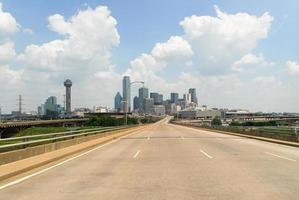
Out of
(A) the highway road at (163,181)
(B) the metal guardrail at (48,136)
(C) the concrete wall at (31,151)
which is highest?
(B) the metal guardrail at (48,136)

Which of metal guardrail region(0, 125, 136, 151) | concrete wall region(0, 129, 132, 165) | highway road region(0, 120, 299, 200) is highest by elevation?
metal guardrail region(0, 125, 136, 151)

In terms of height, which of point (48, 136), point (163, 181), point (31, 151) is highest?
point (48, 136)

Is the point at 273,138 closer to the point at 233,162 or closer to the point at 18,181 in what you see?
the point at 233,162

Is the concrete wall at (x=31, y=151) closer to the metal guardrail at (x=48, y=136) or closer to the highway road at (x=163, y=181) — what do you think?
the metal guardrail at (x=48, y=136)

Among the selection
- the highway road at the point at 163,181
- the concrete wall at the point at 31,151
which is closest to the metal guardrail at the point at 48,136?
the concrete wall at the point at 31,151

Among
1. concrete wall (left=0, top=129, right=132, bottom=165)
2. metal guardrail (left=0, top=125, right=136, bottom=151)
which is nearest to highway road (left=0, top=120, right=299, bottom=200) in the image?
concrete wall (left=0, top=129, right=132, bottom=165)

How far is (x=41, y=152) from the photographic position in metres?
21.5

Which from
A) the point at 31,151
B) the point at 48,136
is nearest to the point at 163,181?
the point at 31,151

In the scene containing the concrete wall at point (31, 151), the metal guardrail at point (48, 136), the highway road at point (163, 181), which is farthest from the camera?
the metal guardrail at point (48, 136)

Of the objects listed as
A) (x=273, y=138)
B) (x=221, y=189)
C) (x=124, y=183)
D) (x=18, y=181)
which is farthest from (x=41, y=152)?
(x=273, y=138)

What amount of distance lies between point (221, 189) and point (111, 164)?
7467mm

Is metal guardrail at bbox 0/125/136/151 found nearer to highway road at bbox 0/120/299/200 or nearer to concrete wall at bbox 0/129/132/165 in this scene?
concrete wall at bbox 0/129/132/165

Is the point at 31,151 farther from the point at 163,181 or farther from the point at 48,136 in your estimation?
the point at 48,136

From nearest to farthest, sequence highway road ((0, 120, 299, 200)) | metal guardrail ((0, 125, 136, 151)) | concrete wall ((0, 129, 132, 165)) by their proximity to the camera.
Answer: highway road ((0, 120, 299, 200))
concrete wall ((0, 129, 132, 165))
metal guardrail ((0, 125, 136, 151))
